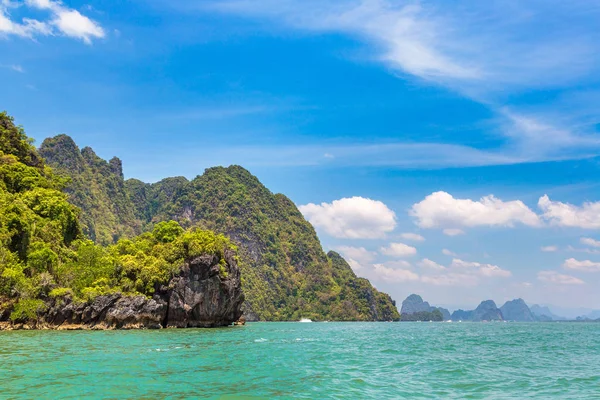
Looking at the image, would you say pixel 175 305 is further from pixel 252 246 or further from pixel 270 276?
pixel 252 246

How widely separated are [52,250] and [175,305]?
14.0 m

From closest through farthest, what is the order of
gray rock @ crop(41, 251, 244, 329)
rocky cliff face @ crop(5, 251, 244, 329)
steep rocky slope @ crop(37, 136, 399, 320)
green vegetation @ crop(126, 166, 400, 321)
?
rocky cliff face @ crop(5, 251, 244, 329) < gray rock @ crop(41, 251, 244, 329) < steep rocky slope @ crop(37, 136, 399, 320) < green vegetation @ crop(126, 166, 400, 321)

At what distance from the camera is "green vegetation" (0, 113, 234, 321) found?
41844 mm

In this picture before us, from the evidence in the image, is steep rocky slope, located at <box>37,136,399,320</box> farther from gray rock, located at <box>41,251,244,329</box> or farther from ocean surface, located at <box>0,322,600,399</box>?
ocean surface, located at <box>0,322,600,399</box>

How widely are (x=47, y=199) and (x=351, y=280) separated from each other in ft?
486

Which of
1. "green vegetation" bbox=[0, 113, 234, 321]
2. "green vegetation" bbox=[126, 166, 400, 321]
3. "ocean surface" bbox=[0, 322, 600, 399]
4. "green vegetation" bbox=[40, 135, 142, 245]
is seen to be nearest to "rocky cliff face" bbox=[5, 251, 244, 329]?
"green vegetation" bbox=[0, 113, 234, 321]

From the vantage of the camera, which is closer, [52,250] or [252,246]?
[52,250]

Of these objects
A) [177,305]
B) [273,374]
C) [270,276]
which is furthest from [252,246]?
[273,374]

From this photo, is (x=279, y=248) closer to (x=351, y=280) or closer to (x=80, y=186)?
(x=351, y=280)

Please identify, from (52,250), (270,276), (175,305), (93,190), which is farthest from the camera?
(270,276)

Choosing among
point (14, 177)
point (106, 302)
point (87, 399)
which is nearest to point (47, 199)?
point (14, 177)

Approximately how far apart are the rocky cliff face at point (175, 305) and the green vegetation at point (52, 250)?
3.51ft

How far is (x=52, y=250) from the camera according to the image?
4728cm

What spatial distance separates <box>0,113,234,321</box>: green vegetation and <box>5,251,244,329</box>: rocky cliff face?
1071 mm
